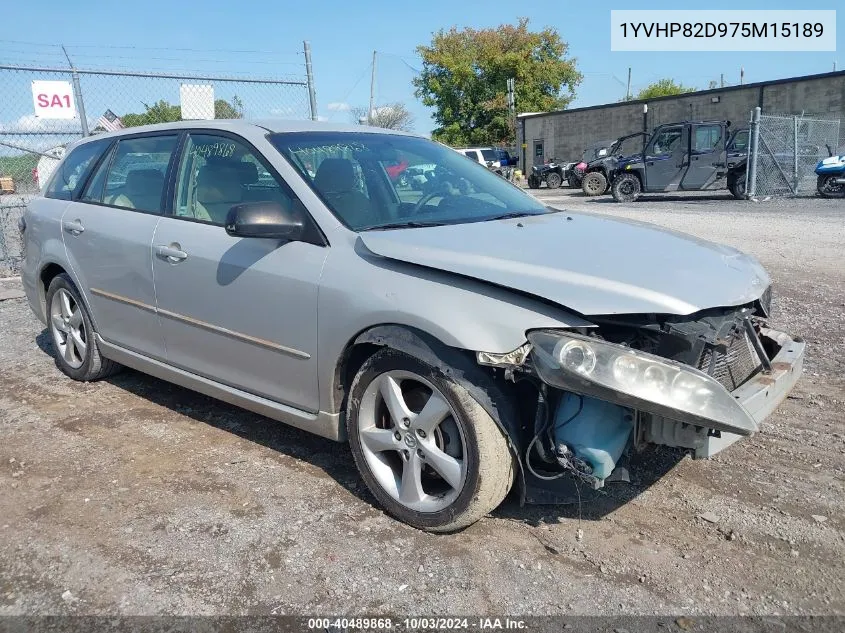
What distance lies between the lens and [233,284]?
3.43m

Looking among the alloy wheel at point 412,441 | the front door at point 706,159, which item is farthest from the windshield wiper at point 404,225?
the front door at point 706,159

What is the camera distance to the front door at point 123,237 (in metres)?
4.02

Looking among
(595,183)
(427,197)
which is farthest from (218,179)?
(595,183)

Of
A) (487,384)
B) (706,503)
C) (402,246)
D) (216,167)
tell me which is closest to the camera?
(487,384)

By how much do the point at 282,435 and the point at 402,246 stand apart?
1626 millimetres

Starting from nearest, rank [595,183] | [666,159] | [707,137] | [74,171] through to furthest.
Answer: [74,171] < [707,137] < [666,159] < [595,183]

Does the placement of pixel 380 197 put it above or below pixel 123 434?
above

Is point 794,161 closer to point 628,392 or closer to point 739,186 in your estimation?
point 739,186

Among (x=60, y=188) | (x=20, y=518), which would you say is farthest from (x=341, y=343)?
(x=60, y=188)

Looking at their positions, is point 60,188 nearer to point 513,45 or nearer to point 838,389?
point 838,389

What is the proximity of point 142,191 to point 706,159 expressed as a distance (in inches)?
721

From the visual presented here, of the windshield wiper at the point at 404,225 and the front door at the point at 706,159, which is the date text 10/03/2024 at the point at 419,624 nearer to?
the windshield wiper at the point at 404,225

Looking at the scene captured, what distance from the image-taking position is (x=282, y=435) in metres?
4.04

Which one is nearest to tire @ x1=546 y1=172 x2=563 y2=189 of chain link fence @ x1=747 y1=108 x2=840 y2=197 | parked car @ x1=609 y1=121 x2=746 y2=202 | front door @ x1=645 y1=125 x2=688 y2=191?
parked car @ x1=609 y1=121 x2=746 y2=202
